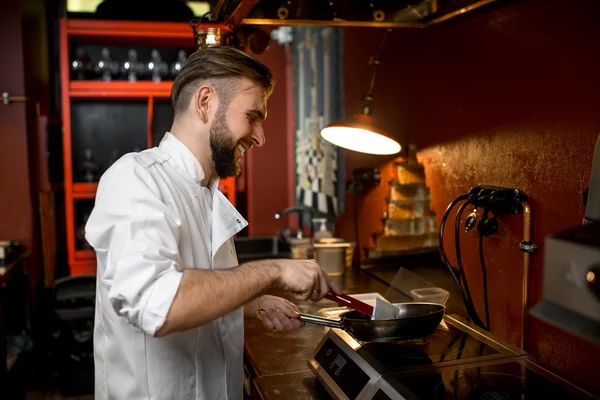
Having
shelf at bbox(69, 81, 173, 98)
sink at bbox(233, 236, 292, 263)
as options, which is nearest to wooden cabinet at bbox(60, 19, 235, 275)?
shelf at bbox(69, 81, 173, 98)

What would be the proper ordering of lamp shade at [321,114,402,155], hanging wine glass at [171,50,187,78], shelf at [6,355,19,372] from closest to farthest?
1. lamp shade at [321,114,402,155]
2. shelf at [6,355,19,372]
3. hanging wine glass at [171,50,187,78]

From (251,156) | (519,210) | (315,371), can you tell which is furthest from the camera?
(251,156)

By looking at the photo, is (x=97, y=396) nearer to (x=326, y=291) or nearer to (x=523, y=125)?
(x=326, y=291)

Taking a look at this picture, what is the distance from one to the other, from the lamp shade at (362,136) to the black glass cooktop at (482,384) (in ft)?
3.52

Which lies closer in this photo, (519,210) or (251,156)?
(519,210)

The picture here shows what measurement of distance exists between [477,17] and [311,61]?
74.3 inches

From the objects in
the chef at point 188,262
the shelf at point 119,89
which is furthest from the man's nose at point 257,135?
the shelf at point 119,89

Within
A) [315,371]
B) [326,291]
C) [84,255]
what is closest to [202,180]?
[326,291]

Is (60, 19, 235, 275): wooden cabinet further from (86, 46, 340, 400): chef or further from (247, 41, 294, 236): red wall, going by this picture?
(86, 46, 340, 400): chef

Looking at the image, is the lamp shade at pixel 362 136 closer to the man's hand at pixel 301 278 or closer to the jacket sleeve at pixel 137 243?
the man's hand at pixel 301 278

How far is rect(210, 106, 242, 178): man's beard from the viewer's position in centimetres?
155

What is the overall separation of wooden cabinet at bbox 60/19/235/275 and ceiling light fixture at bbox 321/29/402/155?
2193 mm

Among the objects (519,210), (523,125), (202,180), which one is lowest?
(519,210)

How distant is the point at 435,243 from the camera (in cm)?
305
